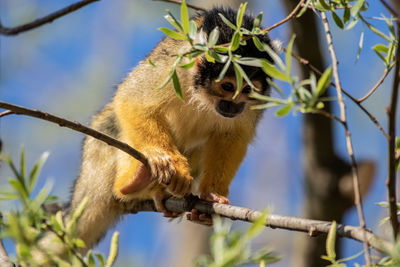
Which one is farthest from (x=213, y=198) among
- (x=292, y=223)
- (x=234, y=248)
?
(x=234, y=248)

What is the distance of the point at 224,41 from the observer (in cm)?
399

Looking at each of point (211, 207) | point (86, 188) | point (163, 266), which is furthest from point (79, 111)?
point (211, 207)

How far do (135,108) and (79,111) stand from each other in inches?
325

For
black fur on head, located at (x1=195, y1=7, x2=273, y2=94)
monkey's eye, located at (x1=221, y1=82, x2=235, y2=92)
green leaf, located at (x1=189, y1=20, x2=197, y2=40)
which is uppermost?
black fur on head, located at (x1=195, y1=7, x2=273, y2=94)

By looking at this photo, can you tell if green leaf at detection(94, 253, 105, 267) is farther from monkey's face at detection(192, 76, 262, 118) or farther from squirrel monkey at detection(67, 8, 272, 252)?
monkey's face at detection(192, 76, 262, 118)

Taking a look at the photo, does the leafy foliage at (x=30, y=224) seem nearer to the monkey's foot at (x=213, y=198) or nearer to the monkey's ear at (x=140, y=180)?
the monkey's ear at (x=140, y=180)

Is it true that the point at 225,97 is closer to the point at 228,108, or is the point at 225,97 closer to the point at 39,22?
the point at 228,108

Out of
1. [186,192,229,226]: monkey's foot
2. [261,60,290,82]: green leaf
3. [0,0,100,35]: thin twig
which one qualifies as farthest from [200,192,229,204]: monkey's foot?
[261,60,290,82]: green leaf

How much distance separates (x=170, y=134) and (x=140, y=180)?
2.47 feet

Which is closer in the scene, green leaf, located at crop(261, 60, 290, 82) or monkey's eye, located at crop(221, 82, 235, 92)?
green leaf, located at crop(261, 60, 290, 82)

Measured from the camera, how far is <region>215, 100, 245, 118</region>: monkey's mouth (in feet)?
14.6

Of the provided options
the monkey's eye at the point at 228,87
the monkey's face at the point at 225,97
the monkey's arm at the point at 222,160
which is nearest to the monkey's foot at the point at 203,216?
the monkey's arm at the point at 222,160

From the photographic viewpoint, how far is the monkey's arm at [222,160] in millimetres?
4875

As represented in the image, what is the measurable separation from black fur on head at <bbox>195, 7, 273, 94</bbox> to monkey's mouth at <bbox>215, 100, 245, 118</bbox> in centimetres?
20
